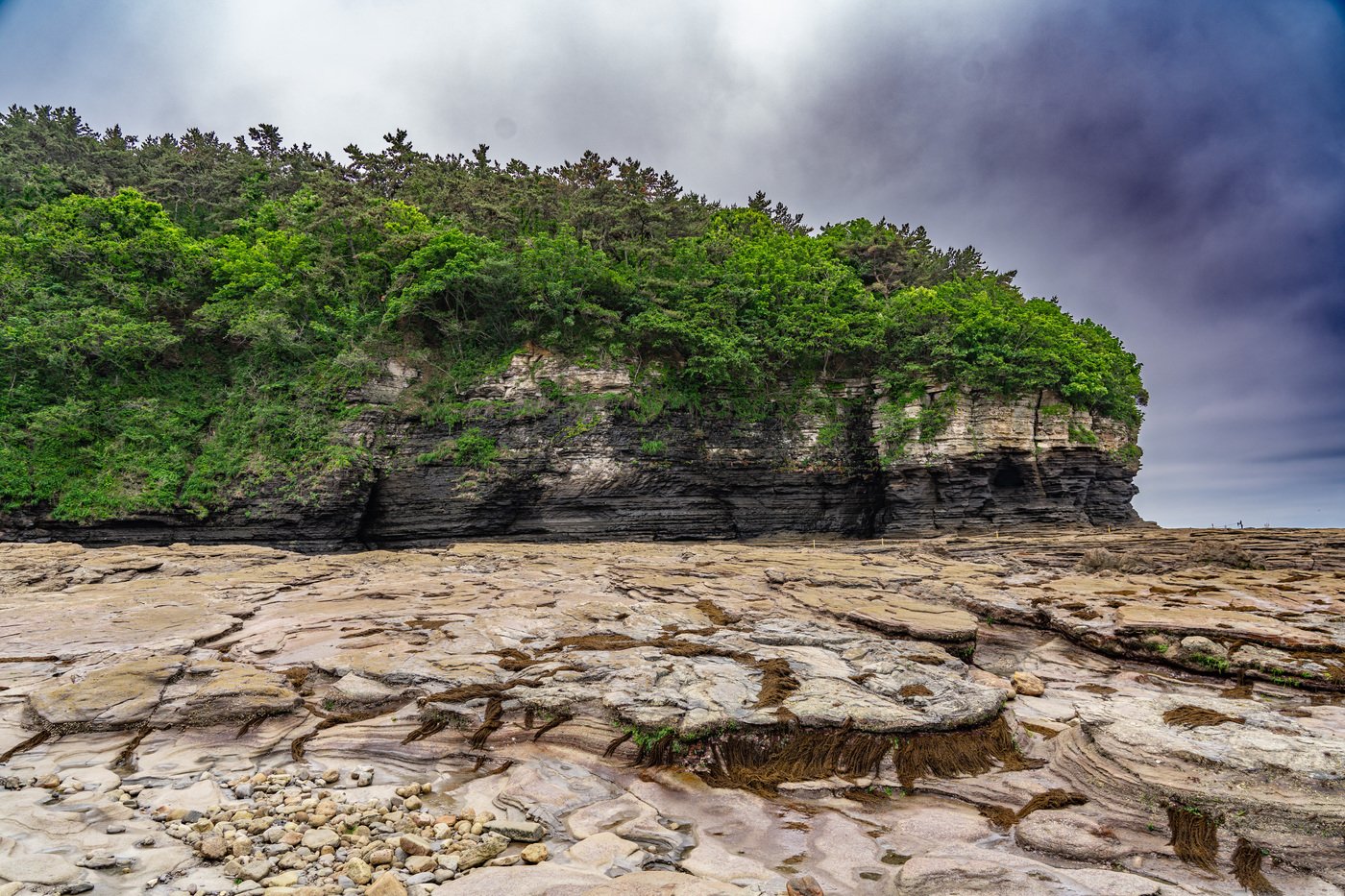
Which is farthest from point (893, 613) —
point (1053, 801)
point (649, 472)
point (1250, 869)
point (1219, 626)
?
point (649, 472)

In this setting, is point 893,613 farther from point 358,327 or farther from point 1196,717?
point 358,327

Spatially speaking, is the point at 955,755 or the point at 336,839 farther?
the point at 955,755

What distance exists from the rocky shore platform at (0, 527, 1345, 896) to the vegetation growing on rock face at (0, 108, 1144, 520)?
14.0 m

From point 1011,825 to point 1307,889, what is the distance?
186cm

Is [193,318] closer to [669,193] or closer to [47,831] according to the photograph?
[669,193]

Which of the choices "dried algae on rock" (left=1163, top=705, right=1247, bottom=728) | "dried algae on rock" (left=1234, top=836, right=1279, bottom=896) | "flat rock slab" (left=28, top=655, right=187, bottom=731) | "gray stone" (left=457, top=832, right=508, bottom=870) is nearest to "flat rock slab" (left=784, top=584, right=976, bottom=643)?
"dried algae on rock" (left=1163, top=705, right=1247, bottom=728)

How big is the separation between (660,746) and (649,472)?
753 inches

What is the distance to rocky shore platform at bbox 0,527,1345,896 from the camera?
4270 millimetres

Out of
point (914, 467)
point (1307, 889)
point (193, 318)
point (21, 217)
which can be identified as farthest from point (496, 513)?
point (21, 217)

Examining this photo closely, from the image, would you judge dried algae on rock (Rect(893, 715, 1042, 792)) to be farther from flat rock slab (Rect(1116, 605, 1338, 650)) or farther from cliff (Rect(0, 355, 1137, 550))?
cliff (Rect(0, 355, 1137, 550))

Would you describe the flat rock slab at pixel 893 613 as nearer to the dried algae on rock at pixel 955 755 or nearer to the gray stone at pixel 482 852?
the dried algae on rock at pixel 955 755

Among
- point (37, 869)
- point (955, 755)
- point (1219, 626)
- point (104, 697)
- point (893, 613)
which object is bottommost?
point (104, 697)

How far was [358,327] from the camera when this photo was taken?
84.6 ft

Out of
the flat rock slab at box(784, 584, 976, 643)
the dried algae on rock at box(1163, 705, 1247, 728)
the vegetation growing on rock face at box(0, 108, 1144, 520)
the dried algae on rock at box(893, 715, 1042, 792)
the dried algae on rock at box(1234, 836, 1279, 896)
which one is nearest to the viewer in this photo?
the dried algae on rock at box(1234, 836, 1279, 896)
